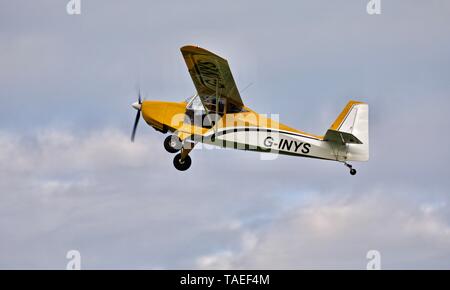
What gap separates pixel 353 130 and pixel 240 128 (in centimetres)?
291

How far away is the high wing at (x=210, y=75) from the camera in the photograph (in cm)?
2391

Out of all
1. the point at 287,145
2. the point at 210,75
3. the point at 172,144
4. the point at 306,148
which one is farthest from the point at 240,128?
the point at 172,144

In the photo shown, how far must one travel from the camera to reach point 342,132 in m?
24.3

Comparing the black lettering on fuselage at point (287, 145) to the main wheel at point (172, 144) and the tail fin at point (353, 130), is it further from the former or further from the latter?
the main wheel at point (172, 144)

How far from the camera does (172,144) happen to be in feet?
84.6

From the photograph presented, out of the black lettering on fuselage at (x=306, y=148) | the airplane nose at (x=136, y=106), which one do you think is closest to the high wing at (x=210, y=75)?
the black lettering on fuselage at (x=306, y=148)

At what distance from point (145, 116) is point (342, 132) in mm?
5470

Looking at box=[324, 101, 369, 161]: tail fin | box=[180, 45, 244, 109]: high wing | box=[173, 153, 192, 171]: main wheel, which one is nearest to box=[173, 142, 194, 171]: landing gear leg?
box=[173, 153, 192, 171]: main wheel

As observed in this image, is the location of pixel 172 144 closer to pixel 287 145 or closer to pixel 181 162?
pixel 181 162

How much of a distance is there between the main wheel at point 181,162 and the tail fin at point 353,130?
12.5 feet

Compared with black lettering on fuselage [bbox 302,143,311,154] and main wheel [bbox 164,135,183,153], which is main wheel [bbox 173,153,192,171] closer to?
main wheel [bbox 164,135,183,153]

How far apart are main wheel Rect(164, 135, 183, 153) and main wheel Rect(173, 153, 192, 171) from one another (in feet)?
Result: 0.81
